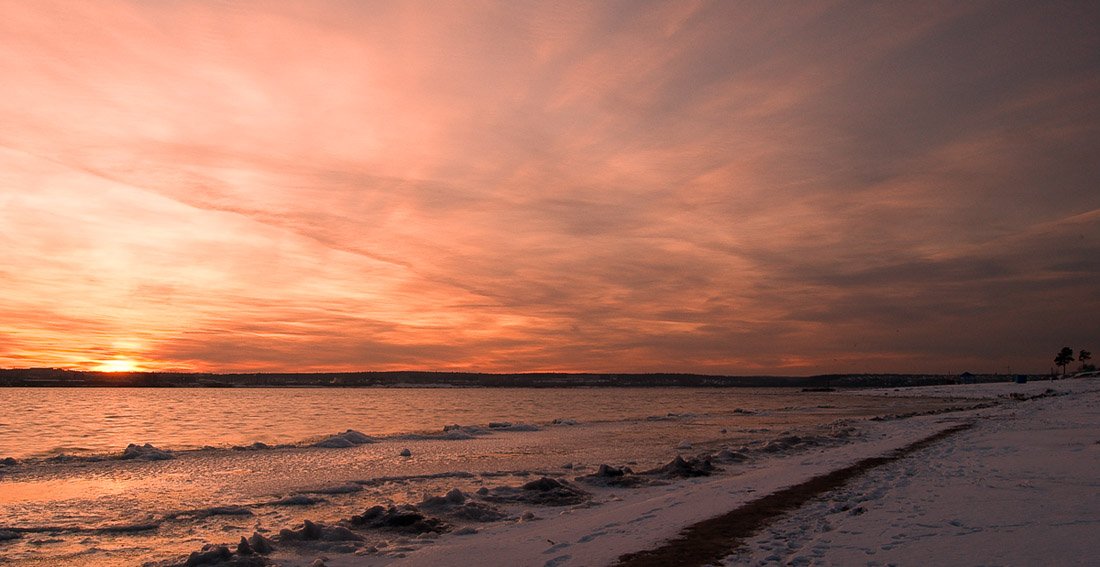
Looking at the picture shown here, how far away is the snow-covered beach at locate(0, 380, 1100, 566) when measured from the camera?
36.5ft

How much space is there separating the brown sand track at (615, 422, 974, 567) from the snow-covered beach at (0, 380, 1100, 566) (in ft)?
0.44

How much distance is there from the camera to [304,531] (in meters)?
13.0

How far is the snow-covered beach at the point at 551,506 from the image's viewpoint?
1112cm

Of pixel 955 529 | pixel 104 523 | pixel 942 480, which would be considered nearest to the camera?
pixel 955 529

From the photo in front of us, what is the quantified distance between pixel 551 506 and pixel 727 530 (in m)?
5.50

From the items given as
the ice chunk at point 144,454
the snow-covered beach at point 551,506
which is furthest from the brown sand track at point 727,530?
the ice chunk at point 144,454

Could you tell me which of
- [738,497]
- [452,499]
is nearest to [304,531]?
[452,499]

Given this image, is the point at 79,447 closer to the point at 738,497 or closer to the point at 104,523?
the point at 104,523

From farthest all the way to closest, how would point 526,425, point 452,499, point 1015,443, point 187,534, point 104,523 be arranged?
point 526,425, point 1015,443, point 452,499, point 104,523, point 187,534

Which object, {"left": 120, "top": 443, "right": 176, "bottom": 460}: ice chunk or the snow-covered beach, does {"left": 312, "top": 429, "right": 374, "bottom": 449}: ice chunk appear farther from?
{"left": 120, "top": 443, "right": 176, "bottom": 460}: ice chunk

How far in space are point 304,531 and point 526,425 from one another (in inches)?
1375

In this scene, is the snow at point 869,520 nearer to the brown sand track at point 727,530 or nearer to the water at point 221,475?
the brown sand track at point 727,530

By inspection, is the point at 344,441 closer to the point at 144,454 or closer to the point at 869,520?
the point at 144,454

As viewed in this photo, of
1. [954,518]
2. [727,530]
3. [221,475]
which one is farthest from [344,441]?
[954,518]
